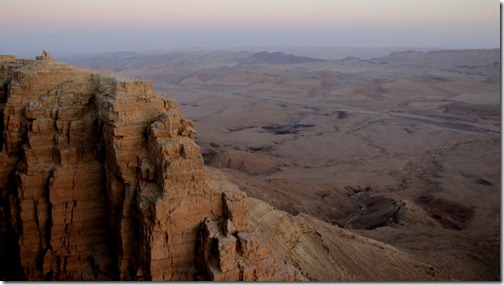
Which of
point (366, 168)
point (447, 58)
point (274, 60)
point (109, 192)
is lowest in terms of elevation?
point (366, 168)

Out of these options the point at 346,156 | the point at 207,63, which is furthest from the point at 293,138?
the point at 207,63

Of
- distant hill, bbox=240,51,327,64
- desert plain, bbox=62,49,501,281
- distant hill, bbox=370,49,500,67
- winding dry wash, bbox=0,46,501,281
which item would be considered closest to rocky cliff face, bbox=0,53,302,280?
winding dry wash, bbox=0,46,501,281

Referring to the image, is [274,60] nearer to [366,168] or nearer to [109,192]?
[366,168]

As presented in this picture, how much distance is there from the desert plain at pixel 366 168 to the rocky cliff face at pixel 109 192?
14.4 ft

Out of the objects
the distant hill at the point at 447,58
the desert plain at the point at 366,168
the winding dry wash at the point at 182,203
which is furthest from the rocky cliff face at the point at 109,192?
the distant hill at the point at 447,58

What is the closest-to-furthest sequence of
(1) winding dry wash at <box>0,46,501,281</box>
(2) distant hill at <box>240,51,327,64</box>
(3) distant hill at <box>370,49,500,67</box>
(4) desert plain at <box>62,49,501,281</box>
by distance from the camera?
(1) winding dry wash at <box>0,46,501,281</box>
(4) desert plain at <box>62,49,501,281</box>
(3) distant hill at <box>370,49,500,67</box>
(2) distant hill at <box>240,51,327,64</box>

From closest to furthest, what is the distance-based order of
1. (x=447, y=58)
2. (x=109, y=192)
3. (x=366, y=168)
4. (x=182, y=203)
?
(x=182, y=203) → (x=109, y=192) → (x=366, y=168) → (x=447, y=58)

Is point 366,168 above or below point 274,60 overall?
below

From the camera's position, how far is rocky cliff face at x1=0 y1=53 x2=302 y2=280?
873 centimetres

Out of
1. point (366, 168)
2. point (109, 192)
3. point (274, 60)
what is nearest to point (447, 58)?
point (274, 60)

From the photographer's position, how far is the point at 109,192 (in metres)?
9.82

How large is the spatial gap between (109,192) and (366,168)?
27.1 m

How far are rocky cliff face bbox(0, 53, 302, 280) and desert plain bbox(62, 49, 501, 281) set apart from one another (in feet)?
14.4

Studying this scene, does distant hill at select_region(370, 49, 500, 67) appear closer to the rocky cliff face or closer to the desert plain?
the desert plain
